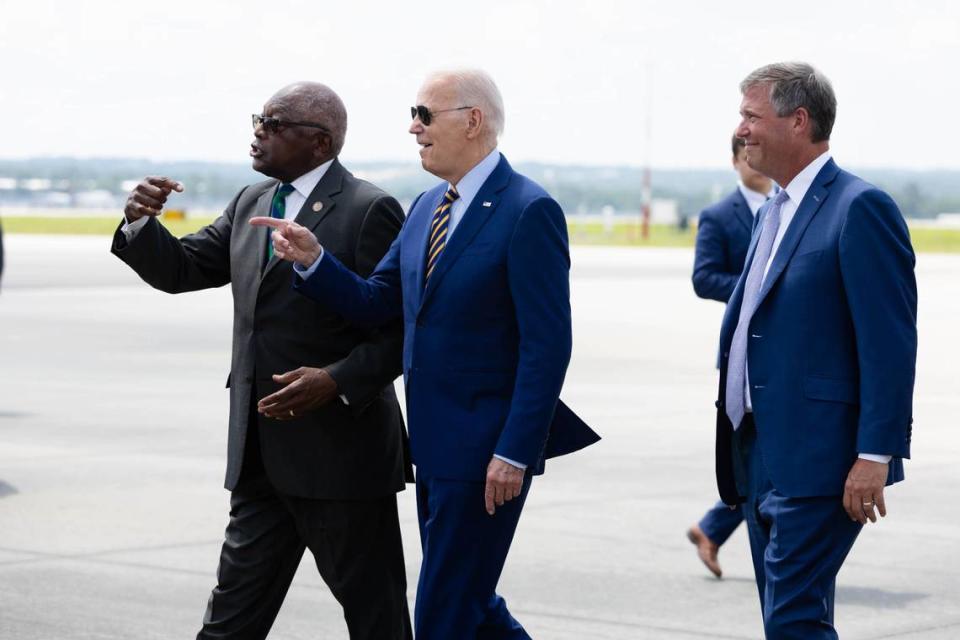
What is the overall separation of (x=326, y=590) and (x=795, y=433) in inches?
123

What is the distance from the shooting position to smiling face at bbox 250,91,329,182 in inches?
197

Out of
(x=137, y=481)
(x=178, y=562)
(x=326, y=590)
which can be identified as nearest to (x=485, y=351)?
(x=326, y=590)

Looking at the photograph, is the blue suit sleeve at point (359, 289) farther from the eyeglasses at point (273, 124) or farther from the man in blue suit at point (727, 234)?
the man in blue suit at point (727, 234)

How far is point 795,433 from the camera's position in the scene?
4438mm

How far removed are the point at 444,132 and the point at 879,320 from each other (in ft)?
4.12

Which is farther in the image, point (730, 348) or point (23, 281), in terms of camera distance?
point (23, 281)

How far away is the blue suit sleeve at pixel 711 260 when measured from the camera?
7.79 meters

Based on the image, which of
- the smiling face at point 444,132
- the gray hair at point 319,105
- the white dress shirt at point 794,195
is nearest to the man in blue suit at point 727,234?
the gray hair at point 319,105

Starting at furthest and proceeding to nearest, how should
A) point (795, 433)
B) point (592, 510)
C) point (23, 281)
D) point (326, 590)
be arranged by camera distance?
point (23, 281), point (592, 510), point (326, 590), point (795, 433)

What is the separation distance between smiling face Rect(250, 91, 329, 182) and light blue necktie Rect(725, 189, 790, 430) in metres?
1.32

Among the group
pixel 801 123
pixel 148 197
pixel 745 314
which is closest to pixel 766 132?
pixel 801 123

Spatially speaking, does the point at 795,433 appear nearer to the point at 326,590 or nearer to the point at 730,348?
the point at 730,348

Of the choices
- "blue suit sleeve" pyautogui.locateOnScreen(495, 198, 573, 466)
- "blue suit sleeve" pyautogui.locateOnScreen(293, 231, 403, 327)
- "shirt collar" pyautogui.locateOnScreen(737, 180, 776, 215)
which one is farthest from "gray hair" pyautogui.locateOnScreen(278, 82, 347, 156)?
"shirt collar" pyautogui.locateOnScreen(737, 180, 776, 215)

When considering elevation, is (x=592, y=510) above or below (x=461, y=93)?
below
